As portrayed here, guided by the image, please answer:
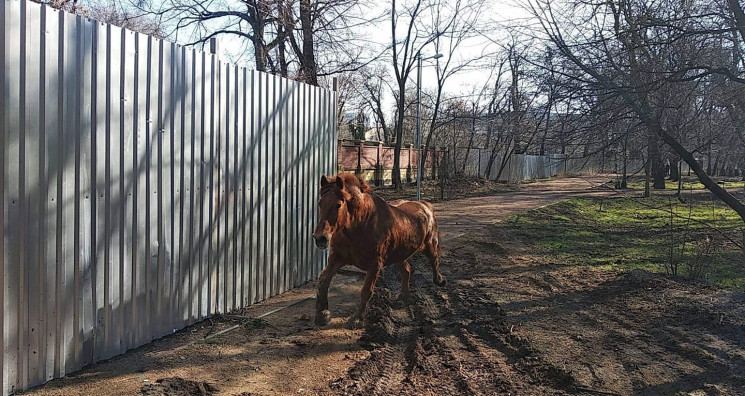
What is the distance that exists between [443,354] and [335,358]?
1.00 meters

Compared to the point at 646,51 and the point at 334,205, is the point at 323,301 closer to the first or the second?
the point at 334,205

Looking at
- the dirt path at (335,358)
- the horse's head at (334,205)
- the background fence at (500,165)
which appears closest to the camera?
the dirt path at (335,358)

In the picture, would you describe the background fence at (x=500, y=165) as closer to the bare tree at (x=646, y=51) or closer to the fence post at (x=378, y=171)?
the fence post at (x=378, y=171)

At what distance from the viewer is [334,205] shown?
5.25 m

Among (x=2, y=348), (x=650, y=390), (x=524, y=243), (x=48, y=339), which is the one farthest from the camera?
(x=524, y=243)

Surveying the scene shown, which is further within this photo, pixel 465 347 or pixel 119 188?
pixel 465 347

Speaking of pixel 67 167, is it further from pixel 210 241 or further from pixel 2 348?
pixel 210 241

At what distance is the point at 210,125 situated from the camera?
18.9 feet

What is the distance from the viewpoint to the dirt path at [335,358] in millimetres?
4305

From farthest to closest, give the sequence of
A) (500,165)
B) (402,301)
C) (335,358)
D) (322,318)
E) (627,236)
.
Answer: (500,165)
(627,236)
(402,301)
(322,318)
(335,358)

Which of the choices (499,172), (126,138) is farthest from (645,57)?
(499,172)

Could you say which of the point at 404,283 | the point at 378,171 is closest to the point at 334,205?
the point at 404,283

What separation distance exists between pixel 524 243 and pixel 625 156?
11.2ft

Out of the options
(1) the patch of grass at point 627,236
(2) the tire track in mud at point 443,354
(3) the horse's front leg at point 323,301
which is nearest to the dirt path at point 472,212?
(1) the patch of grass at point 627,236
